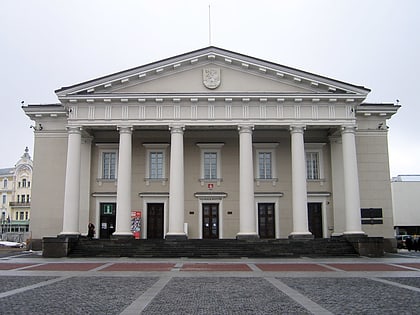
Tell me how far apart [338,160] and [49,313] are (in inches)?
997

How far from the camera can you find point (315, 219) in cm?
3105

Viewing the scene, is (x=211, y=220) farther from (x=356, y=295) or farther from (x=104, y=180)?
(x=356, y=295)

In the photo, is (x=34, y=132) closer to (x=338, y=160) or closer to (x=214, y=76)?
(x=214, y=76)

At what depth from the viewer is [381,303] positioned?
9.77m

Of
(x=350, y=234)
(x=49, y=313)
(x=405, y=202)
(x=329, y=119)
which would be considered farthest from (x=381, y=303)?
(x=405, y=202)

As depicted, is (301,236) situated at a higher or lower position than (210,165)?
lower

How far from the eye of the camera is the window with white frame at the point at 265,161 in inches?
1233

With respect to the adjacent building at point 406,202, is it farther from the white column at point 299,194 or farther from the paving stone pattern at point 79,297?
the paving stone pattern at point 79,297

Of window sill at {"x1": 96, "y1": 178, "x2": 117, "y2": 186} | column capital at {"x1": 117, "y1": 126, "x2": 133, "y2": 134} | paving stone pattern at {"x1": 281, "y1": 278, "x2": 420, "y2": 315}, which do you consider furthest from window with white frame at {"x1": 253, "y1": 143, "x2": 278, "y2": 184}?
paving stone pattern at {"x1": 281, "y1": 278, "x2": 420, "y2": 315}

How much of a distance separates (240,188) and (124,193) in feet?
22.7

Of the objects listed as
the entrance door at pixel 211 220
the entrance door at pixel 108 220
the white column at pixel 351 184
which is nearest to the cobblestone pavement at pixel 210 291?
the white column at pixel 351 184

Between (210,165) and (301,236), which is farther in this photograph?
(210,165)

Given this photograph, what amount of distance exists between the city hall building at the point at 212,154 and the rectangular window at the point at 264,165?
7cm

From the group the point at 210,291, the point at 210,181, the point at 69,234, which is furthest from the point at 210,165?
the point at 210,291
